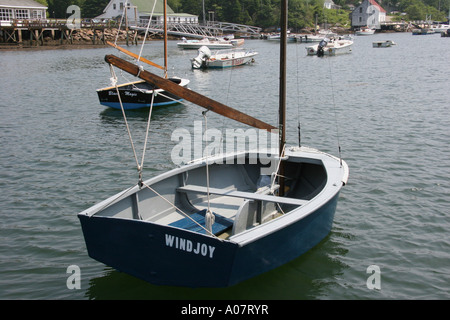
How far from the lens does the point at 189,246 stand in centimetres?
759

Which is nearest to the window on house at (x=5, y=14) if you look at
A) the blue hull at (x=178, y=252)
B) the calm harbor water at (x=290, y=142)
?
the calm harbor water at (x=290, y=142)

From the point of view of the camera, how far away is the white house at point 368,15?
138 meters

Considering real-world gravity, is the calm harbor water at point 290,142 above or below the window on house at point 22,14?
below

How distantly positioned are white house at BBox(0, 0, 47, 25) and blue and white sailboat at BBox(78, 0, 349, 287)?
74.7m

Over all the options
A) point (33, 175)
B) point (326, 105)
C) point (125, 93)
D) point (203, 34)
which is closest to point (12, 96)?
point (125, 93)

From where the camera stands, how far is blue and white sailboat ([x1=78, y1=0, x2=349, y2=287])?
7680 millimetres

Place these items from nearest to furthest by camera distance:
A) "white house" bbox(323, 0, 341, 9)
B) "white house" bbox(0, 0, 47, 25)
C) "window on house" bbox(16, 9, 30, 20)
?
"white house" bbox(0, 0, 47, 25)
"window on house" bbox(16, 9, 30, 20)
"white house" bbox(323, 0, 341, 9)

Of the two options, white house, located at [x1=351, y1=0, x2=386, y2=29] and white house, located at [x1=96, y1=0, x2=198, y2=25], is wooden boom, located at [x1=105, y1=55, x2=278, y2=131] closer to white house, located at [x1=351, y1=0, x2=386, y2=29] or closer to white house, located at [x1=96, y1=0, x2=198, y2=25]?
white house, located at [x1=96, y1=0, x2=198, y2=25]

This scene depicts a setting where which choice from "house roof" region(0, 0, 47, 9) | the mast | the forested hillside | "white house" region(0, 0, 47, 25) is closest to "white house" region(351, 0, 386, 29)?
the forested hillside

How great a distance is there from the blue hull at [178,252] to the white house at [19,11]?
77.0 meters

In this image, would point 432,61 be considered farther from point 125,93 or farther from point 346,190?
point 346,190

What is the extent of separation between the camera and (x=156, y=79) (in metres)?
8.31
